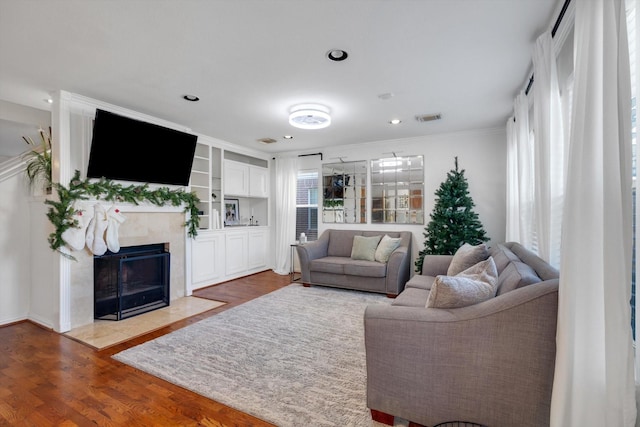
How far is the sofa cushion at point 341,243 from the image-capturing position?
5.26 metres

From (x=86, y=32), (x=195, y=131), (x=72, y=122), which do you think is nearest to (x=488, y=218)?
(x=195, y=131)

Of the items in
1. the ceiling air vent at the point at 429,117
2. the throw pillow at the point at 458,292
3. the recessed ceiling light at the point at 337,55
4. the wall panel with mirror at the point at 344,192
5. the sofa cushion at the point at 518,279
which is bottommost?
the throw pillow at the point at 458,292

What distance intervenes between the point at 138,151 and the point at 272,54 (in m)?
2.28

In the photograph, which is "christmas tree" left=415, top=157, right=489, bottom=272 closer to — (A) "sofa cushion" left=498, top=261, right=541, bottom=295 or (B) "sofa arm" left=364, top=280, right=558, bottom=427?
(A) "sofa cushion" left=498, top=261, right=541, bottom=295

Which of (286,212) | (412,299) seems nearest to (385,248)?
(412,299)

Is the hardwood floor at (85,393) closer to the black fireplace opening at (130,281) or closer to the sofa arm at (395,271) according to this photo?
the black fireplace opening at (130,281)

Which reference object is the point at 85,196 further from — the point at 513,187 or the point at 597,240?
the point at 513,187

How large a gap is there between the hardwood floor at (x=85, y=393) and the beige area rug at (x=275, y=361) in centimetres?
10

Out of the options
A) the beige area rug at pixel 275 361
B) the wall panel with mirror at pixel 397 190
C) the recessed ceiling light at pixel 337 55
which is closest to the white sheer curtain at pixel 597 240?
the beige area rug at pixel 275 361

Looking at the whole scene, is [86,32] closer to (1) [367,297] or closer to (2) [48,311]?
(2) [48,311]

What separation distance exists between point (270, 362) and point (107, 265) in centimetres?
246

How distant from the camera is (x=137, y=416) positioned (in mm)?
1806

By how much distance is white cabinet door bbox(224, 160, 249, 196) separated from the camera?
5.39 metres

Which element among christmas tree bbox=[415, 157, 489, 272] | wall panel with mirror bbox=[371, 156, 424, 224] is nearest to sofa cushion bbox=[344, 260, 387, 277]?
christmas tree bbox=[415, 157, 489, 272]
